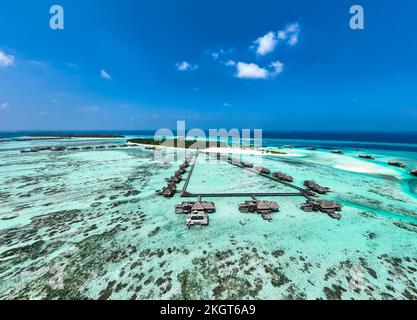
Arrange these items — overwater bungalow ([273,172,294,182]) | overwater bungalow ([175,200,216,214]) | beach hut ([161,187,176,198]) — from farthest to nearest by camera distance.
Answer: overwater bungalow ([273,172,294,182]), beach hut ([161,187,176,198]), overwater bungalow ([175,200,216,214])

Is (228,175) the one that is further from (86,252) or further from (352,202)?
(86,252)

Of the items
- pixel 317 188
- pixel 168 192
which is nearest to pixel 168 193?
pixel 168 192

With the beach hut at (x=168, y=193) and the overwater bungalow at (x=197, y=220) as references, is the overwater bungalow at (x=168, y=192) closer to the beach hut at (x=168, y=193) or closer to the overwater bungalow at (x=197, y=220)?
the beach hut at (x=168, y=193)

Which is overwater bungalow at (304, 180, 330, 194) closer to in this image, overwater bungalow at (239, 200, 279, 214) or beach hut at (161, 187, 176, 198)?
overwater bungalow at (239, 200, 279, 214)

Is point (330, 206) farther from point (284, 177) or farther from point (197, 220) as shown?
point (197, 220)

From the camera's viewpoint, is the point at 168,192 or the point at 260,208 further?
the point at 168,192

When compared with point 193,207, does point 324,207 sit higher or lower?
lower

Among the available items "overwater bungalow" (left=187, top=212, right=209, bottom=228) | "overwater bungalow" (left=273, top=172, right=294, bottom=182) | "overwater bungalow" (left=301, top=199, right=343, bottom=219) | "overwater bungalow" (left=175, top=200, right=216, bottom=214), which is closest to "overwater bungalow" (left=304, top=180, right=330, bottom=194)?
"overwater bungalow" (left=273, top=172, right=294, bottom=182)
